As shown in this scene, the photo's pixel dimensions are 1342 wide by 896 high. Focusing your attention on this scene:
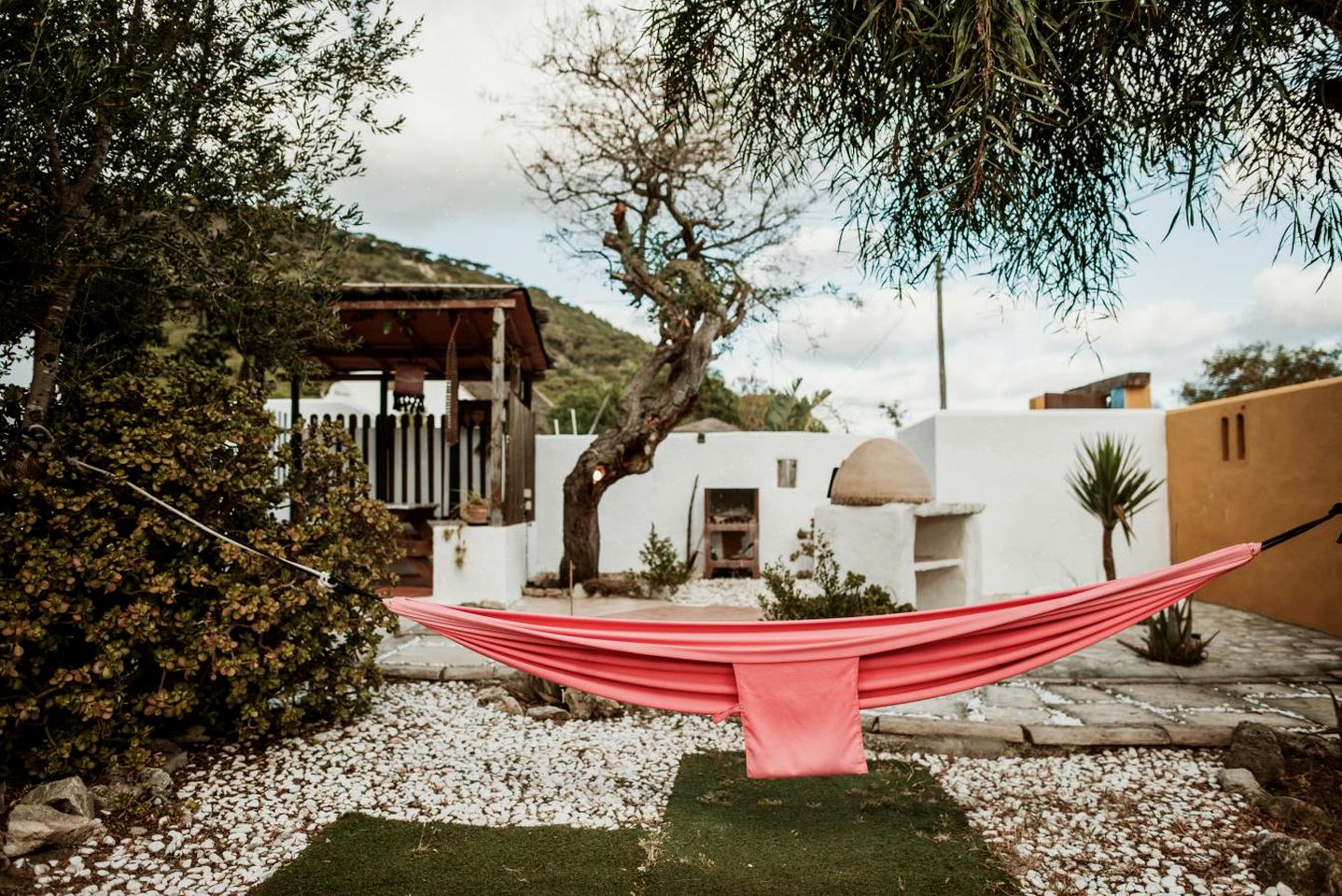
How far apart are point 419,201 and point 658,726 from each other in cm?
373

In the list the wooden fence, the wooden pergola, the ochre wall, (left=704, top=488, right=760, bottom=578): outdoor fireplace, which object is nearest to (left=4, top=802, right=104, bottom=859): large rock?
the wooden pergola

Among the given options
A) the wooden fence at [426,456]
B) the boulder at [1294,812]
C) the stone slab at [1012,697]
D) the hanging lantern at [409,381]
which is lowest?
the boulder at [1294,812]

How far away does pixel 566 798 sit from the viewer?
10.4ft

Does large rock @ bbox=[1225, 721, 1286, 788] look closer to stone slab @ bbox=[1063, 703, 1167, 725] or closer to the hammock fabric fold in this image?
stone slab @ bbox=[1063, 703, 1167, 725]

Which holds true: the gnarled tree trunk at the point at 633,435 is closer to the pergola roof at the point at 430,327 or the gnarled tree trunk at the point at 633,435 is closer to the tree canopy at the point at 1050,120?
the pergola roof at the point at 430,327

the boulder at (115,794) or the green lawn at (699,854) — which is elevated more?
the boulder at (115,794)

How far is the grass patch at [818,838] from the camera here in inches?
96.7

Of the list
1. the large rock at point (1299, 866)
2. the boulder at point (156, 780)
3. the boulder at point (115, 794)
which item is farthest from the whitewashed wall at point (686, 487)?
the large rock at point (1299, 866)

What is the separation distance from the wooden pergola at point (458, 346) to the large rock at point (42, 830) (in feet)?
10.7

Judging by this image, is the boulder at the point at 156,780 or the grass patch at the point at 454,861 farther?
the boulder at the point at 156,780

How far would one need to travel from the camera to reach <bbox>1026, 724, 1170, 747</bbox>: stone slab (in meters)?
3.62

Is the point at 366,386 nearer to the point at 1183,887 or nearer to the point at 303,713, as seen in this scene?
the point at 303,713

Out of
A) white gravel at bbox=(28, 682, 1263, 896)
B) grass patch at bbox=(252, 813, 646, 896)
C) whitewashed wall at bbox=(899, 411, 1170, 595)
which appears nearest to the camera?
grass patch at bbox=(252, 813, 646, 896)

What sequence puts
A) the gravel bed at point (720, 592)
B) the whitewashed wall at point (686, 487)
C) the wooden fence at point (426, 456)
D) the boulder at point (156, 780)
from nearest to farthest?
the boulder at point (156, 780) < the gravel bed at point (720, 592) < the wooden fence at point (426, 456) < the whitewashed wall at point (686, 487)
